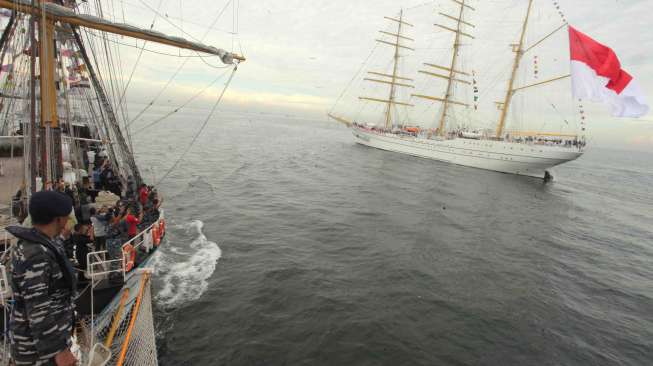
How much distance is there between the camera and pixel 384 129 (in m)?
75.8

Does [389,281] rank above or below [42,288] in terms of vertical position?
below

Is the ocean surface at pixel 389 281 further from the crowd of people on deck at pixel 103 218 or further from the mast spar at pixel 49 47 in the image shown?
the mast spar at pixel 49 47

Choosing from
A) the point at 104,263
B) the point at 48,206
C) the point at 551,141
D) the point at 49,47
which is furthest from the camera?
the point at 551,141

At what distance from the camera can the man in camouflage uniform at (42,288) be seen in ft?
8.73

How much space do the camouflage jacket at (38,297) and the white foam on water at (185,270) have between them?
335 inches

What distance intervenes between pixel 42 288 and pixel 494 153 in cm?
5491

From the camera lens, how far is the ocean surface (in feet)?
30.9

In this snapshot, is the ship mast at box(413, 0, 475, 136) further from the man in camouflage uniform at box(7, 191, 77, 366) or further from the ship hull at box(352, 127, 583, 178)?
the man in camouflage uniform at box(7, 191, 77, 366)

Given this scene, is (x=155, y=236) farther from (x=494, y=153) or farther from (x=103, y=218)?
(x=494, y=153)

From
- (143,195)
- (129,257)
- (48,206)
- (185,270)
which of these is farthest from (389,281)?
(48,206)

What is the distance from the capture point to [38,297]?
8.98ft

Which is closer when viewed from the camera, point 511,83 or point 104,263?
point 104,263

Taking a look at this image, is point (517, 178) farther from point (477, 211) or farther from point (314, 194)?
point (314, 194)

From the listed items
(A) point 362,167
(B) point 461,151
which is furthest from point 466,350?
(B) point 461,151
